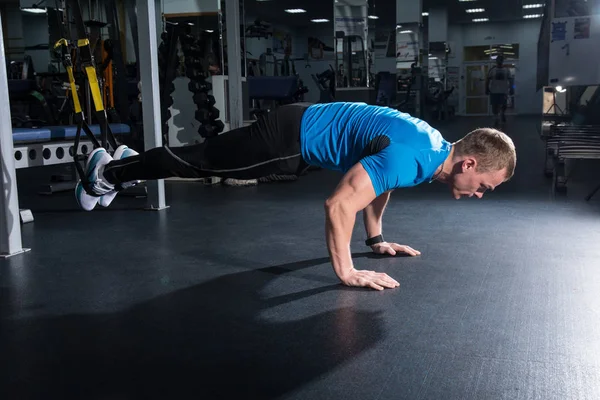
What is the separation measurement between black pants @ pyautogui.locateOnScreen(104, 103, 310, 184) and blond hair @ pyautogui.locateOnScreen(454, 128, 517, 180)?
63 centimetres

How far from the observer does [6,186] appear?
2.72 m

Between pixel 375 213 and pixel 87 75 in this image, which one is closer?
pixel 375 213

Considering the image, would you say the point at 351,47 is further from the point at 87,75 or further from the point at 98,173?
the point at 98,173

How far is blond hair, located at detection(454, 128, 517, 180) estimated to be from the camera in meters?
1.92

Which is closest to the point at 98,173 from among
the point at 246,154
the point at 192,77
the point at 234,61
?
the point at 246,154

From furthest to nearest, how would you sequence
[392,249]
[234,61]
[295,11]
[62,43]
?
[295,11] → [234,61] → [62,43] → [392,249]

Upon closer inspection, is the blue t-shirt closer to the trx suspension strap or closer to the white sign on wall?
the trx suspension strap

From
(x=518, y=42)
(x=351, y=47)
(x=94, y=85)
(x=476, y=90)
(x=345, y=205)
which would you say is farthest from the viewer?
(x=518, y=42)

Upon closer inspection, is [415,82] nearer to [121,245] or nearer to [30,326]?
[121,245]

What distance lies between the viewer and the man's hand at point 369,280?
211 cm

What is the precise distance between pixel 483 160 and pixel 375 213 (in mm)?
714

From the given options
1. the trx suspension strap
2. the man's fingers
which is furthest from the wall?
the man's fingers

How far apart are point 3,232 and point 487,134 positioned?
2.25 metres

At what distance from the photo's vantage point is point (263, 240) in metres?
3.04
